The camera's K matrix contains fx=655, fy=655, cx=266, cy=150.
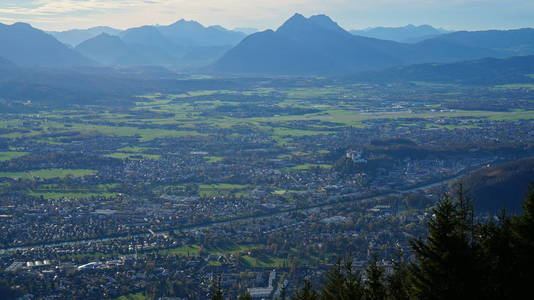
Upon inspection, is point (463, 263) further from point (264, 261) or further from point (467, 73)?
point (467, 73)

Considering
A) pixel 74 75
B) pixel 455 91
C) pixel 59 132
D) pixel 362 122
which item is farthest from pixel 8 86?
pixel 455 91

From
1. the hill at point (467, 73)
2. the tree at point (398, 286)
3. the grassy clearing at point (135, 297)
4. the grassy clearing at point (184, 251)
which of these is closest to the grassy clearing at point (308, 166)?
the grassy clearing at point (184, 251)

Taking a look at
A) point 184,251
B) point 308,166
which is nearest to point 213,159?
point 308,166

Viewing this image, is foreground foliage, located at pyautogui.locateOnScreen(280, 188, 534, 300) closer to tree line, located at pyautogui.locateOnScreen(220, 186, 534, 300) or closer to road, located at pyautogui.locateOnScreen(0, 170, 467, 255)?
tree line, located at pyautogui.locateOnScreen(220, 186, 534, 300)

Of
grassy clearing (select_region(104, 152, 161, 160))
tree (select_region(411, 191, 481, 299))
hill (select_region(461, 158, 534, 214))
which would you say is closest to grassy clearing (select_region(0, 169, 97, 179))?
grassy clearing (select_region(104, 152, 161, 160))

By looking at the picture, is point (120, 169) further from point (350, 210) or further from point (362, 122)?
point (362, 122)

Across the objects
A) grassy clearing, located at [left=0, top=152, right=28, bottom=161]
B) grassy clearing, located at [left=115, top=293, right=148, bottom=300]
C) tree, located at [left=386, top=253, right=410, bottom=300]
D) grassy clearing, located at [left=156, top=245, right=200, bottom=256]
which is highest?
tree, located at [left=386, top=253, right=410, bottom=300]
